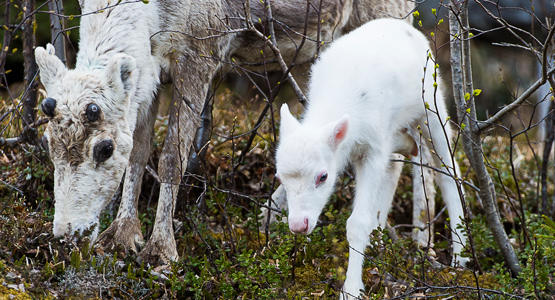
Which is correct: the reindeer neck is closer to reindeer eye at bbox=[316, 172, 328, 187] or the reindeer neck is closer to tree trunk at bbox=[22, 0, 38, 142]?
tree trunk at bbox=[22, 0, 38, 142]

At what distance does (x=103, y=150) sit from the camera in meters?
4.38

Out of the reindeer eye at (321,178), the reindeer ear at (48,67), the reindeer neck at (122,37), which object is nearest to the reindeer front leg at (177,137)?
the reindeer neck at (122,37)

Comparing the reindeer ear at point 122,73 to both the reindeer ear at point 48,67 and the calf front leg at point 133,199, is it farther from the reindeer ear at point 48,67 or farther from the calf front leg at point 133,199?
the calf front leg at point 133,199

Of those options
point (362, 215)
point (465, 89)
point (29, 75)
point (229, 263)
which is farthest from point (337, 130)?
point (29, 75)

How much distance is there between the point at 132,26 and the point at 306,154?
90.6 inches

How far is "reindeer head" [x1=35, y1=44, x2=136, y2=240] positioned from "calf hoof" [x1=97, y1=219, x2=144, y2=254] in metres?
0.45

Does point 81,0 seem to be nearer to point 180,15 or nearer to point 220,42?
point 180,15

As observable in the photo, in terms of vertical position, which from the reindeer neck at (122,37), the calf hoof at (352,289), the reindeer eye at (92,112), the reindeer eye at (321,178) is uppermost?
the reindeer neck at (122,37)

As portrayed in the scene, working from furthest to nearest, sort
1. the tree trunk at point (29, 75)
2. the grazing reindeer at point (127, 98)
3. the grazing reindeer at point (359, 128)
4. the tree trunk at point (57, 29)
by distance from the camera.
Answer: the tree trunk at point (29, 75) → the tree trunk at point (57, 29) → the grazing reindeer at point (127, 98) → the grazing reindeer at point (359, 128)

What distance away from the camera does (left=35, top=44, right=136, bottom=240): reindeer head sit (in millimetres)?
4184

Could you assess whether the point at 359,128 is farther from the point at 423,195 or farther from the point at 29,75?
the point at 29,75

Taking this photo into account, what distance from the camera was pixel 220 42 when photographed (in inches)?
213

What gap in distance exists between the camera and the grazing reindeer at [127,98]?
13.8ft

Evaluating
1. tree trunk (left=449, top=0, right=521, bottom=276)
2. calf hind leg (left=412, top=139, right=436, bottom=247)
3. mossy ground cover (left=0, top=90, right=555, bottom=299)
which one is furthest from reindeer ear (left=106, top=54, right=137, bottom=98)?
calf hind leg (left=412, top=139, right=436, bottom=247)
